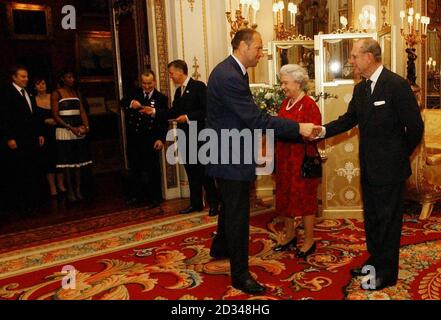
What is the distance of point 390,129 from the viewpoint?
297cm

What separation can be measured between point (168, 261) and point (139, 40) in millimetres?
3190

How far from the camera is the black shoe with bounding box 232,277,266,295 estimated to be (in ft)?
10.2

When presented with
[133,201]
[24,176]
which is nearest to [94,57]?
[24,176]

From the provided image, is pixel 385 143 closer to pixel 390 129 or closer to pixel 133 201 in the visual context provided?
pixel 390 129

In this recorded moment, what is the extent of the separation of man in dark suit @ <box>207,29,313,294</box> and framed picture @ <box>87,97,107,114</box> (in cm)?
768

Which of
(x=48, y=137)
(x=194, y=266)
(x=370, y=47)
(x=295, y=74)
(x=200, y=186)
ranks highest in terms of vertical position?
(x=370, y=47)

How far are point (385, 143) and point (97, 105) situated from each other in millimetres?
8288

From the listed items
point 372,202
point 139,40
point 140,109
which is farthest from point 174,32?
point 372,202

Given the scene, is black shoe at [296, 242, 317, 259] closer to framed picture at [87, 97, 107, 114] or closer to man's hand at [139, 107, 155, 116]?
man's hand at [139, 107, 155, 116]

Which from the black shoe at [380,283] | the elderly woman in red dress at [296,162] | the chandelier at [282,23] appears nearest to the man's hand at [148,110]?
the chandelier at [282,23]

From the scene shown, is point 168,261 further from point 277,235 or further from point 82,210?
point 82,210

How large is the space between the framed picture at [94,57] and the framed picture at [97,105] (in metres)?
0.41

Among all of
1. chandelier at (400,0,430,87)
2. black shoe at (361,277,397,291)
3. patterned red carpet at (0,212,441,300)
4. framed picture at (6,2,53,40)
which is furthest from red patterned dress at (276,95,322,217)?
framed picture at (6,2,53,40)

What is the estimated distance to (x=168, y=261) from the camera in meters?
3.82
